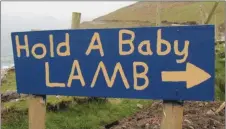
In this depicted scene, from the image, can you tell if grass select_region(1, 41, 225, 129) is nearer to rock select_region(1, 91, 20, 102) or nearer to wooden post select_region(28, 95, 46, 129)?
rock select_region(1, 91, 20, 102)

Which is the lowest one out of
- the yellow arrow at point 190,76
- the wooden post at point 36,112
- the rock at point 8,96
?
the rock at point 8,96

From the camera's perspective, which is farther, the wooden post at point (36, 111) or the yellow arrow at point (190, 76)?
the wooden post at point (36, 111)

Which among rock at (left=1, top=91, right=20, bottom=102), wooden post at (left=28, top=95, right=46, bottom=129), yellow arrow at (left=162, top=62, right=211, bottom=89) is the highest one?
Result: yellow arrow at (left=162, top=62, right=211, bottom=89)

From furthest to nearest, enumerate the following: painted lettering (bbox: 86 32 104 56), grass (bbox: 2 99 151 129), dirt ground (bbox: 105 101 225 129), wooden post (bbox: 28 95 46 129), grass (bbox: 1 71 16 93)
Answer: grass (bbox: 1 71 16 93) < grass (bbox: 2 99 151 129) < dirt ground (bbox: 105 101 225 129) < wooden post (bbox: 28 95 46 129) < painted lettering (bbox: 86 32 104 56)

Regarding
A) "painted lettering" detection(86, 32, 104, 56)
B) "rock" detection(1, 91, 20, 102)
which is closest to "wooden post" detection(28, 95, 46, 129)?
"painted lettering" detection(86, 32, 104, 56)

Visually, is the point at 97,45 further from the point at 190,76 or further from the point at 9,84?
the point at 9,84

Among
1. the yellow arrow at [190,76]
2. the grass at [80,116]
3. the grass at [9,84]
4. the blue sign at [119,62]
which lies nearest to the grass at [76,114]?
the grass at [80,116]

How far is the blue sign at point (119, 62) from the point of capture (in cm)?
300

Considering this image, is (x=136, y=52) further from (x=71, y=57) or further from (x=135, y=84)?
(x=71, y=57)

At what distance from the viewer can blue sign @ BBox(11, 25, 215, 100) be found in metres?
3.00

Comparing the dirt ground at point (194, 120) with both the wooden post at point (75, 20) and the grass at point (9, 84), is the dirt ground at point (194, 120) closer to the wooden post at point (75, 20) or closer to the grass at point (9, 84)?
the wooden post at point (75, 20)

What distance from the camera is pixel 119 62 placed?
322 cm

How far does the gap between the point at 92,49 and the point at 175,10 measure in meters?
46.3

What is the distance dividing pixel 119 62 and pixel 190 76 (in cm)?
58
